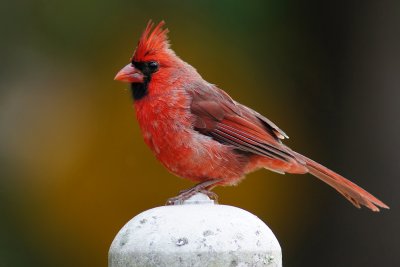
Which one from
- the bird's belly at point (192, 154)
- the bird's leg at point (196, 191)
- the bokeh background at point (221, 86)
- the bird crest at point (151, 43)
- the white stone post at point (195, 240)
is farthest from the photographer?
the bokeh background at point (221, 86)

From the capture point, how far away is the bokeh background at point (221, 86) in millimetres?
5488

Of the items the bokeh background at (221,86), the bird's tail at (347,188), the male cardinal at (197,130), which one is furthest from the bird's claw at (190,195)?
the bokeh background at (221,86)

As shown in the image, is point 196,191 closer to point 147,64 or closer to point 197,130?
point 197,130

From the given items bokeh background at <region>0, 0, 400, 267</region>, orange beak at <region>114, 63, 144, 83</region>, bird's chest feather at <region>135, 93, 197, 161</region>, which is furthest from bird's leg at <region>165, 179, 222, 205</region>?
bokeh background at <region>0, 0, 400, 267</region>

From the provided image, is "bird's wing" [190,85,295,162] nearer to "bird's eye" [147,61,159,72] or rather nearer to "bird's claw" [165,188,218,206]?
"bird's eye" [147,61,159,72]

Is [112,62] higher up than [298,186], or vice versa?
[112,62]

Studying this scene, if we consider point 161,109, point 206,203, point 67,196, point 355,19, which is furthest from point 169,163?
point 355,19

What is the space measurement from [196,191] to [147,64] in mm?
714

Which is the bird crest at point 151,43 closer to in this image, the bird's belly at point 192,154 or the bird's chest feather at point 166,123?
the bird's chest feather at point 166,123

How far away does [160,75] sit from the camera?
12.3 ft

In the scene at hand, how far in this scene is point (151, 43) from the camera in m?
3.68

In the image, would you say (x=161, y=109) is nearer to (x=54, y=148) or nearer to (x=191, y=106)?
(x=191, y=106)

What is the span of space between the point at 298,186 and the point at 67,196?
4.87ft

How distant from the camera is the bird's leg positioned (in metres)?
3.06
